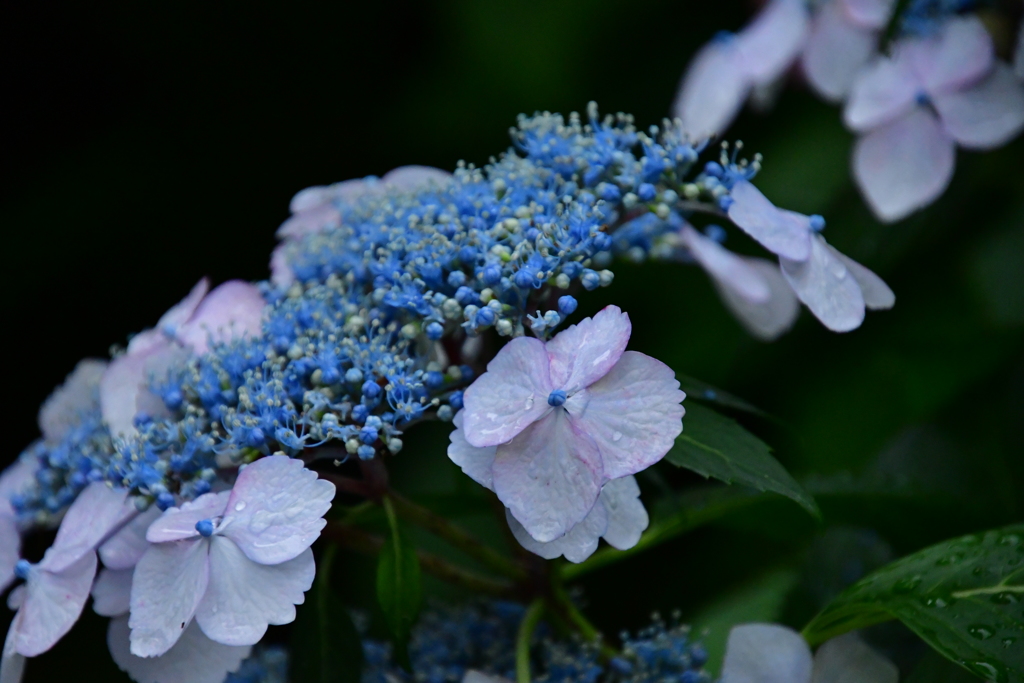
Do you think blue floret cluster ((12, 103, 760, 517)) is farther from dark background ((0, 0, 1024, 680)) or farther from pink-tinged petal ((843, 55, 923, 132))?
dark background ((0, 0, 1024, 680))

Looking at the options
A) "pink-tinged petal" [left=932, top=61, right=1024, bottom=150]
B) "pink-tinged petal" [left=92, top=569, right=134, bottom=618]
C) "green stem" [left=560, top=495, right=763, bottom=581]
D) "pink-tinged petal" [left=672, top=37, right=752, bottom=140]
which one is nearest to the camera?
"pink-tinged petal" [left=92, top=569, right=134, bottom=618]

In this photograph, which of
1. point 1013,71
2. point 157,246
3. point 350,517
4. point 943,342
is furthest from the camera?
point 157,246

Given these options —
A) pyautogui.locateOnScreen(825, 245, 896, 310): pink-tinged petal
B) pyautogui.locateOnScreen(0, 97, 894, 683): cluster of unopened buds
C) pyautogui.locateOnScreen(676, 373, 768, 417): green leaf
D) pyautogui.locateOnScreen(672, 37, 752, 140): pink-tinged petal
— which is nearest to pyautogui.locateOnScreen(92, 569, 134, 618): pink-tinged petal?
pyautogui.locateOnScreen(0, 97, 894, 683): cluster of unopened buds

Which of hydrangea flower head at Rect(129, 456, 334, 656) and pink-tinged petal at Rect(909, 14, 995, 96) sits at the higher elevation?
pink-tinged petal at Rect(909, 14, 995, 96)

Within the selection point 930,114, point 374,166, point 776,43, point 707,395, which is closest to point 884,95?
point 930,114

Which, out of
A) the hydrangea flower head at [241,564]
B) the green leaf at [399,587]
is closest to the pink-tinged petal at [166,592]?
the hydrangea flower head at [241,564]

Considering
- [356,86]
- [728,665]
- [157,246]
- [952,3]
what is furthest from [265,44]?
[728,665]

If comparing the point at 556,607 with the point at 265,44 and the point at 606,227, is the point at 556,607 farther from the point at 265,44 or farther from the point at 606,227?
the point at 265,44

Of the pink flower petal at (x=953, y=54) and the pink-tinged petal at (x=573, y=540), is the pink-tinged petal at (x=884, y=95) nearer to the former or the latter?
the pink flower petal at (x=953, y=54)
